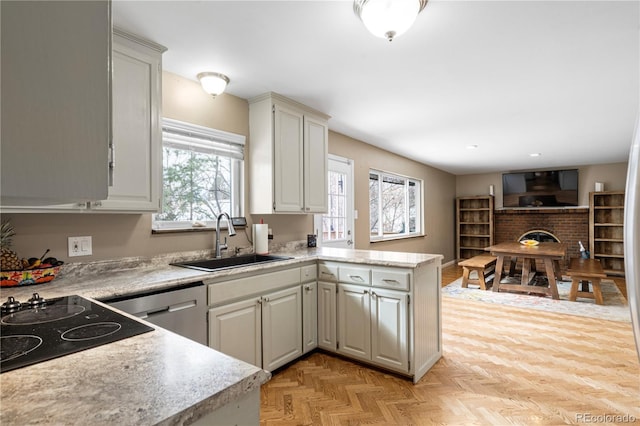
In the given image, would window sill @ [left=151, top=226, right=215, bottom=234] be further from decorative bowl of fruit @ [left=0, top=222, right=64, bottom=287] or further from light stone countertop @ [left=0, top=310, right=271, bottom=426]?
light stone countertop @ [left=0, top=310, right=271, bottom=426]

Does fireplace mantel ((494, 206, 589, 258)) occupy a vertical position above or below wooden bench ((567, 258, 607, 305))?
above

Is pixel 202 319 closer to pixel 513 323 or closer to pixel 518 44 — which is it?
pixel 518 44

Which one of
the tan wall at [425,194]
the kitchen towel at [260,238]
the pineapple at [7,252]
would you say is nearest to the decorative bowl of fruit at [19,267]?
the pineapple at [7,252]

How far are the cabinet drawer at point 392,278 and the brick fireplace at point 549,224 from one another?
21.3 ft

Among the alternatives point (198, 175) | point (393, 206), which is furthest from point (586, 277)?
point (198, 175)

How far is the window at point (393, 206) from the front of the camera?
517 centimetres

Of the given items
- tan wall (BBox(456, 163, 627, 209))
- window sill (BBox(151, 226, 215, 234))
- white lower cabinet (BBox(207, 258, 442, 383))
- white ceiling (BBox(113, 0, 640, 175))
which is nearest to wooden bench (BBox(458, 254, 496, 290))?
white ceiling (BBox(113, 0, 640, 175))

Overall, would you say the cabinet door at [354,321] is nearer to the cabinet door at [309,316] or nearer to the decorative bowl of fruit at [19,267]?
the cabinet door at [309,316]

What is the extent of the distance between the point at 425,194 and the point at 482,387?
4722mm

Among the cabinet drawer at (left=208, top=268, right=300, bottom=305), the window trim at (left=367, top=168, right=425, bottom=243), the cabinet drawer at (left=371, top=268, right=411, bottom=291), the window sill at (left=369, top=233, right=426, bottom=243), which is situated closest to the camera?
the cabinet drawer at (left=208, top=268, right=300, bottom=305)

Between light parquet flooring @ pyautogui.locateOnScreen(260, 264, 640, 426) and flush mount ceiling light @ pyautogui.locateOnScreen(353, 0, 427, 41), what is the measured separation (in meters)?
2.15

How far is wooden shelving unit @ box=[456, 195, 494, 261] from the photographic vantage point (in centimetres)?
788

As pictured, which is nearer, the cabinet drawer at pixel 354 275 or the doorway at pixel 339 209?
the cabinet drawer at pixel 354 275

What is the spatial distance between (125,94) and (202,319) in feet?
4.60
